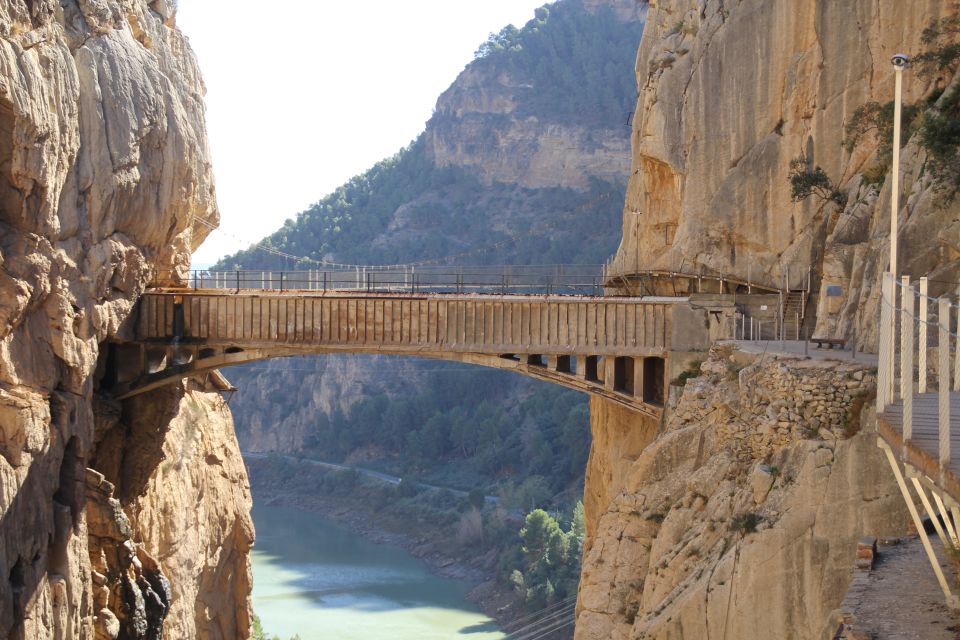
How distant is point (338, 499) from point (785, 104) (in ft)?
223

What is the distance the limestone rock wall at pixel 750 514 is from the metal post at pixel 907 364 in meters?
6.03

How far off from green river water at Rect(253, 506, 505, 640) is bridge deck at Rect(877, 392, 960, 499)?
164 feet

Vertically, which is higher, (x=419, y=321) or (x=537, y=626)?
(x=419, y=321)

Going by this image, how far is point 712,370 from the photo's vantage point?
2358 centimetres

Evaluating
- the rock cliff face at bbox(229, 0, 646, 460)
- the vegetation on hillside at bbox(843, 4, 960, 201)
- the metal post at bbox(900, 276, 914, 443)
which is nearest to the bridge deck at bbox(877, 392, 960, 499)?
the metal post at bbox(900, 276, 914, 443)

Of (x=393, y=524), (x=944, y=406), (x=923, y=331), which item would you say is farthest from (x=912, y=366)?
(x=393, y=524)

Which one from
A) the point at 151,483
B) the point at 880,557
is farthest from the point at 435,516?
the point at 880,557

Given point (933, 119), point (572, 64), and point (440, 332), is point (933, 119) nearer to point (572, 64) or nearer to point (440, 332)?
point (440, 332)

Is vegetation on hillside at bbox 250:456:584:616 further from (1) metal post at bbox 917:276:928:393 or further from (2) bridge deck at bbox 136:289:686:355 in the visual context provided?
(1) metal post at bbox 917:276:928:393

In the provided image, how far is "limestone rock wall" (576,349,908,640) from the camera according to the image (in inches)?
654

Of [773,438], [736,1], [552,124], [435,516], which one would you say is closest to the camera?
[773,438]

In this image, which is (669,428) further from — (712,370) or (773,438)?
(773,438)

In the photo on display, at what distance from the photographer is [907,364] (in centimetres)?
1012

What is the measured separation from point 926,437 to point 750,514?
7.98 m
